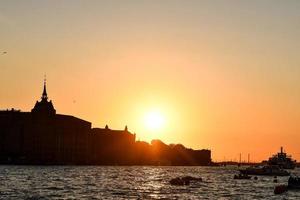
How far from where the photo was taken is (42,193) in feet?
322

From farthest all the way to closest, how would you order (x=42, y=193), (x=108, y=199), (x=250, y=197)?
1. (x=250, y=197)
2. (x=42, y=193)
3. (x=108, y=199)

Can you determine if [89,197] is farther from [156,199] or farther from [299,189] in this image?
[299,189]

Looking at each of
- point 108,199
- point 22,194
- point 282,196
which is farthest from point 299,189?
point 22,194

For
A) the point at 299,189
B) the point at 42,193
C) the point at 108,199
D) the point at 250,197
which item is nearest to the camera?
the point at 108,199

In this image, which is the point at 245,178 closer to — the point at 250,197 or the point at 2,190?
the point at 250,197

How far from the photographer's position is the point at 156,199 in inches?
3647

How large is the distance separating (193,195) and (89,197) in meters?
19.4

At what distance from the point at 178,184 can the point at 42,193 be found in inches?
1755

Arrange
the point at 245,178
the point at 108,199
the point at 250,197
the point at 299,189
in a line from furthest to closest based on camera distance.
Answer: the point at 245,178, the point at 299,189, the point at 250,197, the point at 108,199

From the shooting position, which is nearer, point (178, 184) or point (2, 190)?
point (2, 190)

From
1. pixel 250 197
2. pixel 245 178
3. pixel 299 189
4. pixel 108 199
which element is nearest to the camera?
pixel 108 199

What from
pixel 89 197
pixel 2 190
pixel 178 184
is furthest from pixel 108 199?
pixel 178 184

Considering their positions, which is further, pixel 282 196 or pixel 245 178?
pixel 245 178

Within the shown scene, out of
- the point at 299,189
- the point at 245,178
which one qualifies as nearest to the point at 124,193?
the point at 299,189
